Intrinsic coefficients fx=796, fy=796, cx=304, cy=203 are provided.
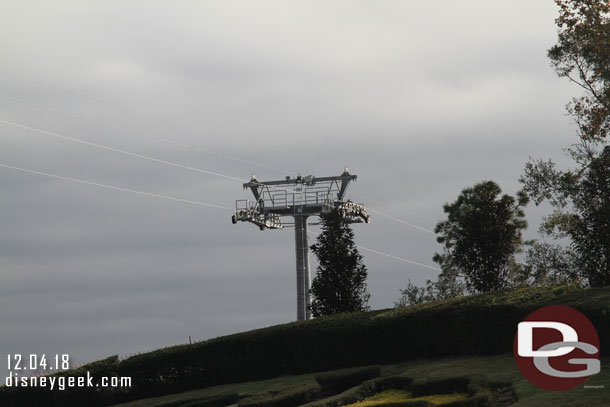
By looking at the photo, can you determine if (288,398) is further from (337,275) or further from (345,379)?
(337,275)

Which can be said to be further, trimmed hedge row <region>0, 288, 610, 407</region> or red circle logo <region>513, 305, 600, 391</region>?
trimmed hedge row <region>0, 288, 610, 407</region>

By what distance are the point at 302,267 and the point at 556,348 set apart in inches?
1075

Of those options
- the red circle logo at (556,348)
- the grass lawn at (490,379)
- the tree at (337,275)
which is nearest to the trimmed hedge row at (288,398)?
the grass lawn at (490,379)

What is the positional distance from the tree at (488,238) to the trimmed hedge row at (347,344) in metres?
12.1

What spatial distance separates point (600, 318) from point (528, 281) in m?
21.2

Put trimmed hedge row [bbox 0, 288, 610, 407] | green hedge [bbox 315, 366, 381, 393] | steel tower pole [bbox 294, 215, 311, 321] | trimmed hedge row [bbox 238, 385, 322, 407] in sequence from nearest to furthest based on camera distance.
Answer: trimmed hedge row [bbox 238, 385, 322, 407], trimmed hedge row [bbox 0, 288, 610, 407], green hedge [bbox 315, 366, 381, 393], steel tower pole [bbox 294, 215, 311, 321]

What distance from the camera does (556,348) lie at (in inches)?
806

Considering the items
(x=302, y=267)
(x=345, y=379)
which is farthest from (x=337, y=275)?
(x=345, y=379)

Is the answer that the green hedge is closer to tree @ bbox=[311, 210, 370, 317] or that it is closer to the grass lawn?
the grass lawn

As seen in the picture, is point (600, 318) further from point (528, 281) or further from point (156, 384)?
point (528, 281)

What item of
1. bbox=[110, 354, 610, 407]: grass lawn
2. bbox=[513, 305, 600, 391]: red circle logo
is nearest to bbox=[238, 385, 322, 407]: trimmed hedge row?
bbox=[110, 354, 610, 407]: grass lawn

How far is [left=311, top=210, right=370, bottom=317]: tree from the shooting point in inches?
1542

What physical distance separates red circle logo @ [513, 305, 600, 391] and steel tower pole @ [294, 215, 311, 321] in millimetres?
23558

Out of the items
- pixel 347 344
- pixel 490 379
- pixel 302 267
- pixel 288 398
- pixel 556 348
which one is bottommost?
pixel 288 398
